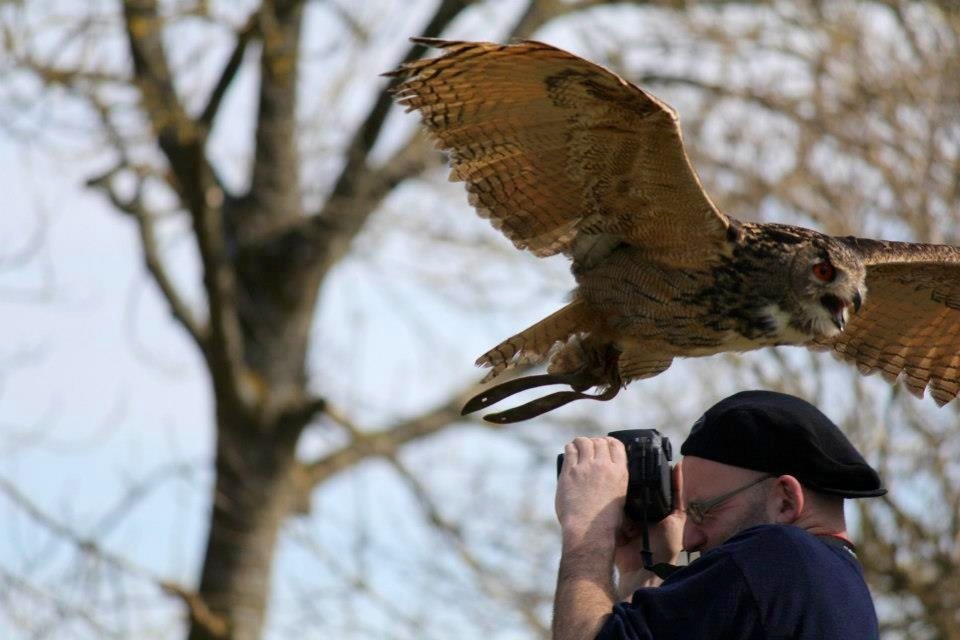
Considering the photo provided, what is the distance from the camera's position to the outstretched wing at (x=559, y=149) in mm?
Result: 4168

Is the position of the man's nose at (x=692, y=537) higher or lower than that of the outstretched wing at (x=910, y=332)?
higher

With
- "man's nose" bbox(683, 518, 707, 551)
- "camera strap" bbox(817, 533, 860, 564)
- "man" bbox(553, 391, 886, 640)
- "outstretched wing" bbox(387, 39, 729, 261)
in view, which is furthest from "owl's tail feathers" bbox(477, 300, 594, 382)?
"camera strap" bbox(817, 533, 860, 564)

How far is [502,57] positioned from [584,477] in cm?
119

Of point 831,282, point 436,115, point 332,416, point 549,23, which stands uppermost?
point 436,115

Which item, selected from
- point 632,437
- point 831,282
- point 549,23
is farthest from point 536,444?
point 632,437

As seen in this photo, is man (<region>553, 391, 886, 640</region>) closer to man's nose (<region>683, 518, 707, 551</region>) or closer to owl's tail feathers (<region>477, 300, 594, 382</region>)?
man's nose (<region>683, 518, 707, 551</region>)

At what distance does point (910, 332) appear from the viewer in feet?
17.2

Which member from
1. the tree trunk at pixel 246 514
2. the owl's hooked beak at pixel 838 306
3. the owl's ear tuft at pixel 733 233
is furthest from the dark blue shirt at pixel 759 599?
the tree trunk at pixel 246 514

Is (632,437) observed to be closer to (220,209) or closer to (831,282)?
(831,282)

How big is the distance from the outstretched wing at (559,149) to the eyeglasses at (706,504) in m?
1.10

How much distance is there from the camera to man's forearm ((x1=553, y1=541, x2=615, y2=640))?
3.29 meters

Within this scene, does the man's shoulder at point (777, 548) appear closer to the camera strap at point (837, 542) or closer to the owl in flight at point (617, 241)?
the camera strap at point (837, 542)

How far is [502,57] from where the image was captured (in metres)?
4.12

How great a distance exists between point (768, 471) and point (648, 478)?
29 centimetres
